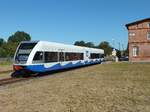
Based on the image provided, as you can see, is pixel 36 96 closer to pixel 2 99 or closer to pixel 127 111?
pixel 2 99

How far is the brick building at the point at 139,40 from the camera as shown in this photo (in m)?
64.2

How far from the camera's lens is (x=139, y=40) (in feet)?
214

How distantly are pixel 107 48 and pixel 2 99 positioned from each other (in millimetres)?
135663

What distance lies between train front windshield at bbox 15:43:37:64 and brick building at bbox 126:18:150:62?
39966 mm

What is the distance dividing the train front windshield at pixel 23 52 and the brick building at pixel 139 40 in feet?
131

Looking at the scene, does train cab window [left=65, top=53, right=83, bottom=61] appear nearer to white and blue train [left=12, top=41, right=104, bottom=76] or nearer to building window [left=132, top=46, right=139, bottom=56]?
white and blue train [left=12, top=41, right=104, bottom=76]

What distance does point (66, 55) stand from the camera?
35.3 metres

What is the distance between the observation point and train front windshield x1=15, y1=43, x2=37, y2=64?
26.7m

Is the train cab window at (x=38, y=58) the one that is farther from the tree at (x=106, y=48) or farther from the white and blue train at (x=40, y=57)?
the tree at (x=106, y=48)

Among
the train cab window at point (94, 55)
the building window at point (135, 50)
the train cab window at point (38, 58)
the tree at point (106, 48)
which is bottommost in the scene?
the train cab window at point (38, 58)

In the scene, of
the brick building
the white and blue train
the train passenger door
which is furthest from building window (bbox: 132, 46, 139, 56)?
the train passenger door

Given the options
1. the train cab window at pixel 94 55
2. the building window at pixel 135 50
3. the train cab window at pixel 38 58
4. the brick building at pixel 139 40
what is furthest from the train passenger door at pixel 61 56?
the building window at pixel 135 50

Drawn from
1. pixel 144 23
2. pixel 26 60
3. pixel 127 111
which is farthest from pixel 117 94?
pixel 144 23

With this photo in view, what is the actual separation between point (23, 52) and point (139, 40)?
4167 centimetres
